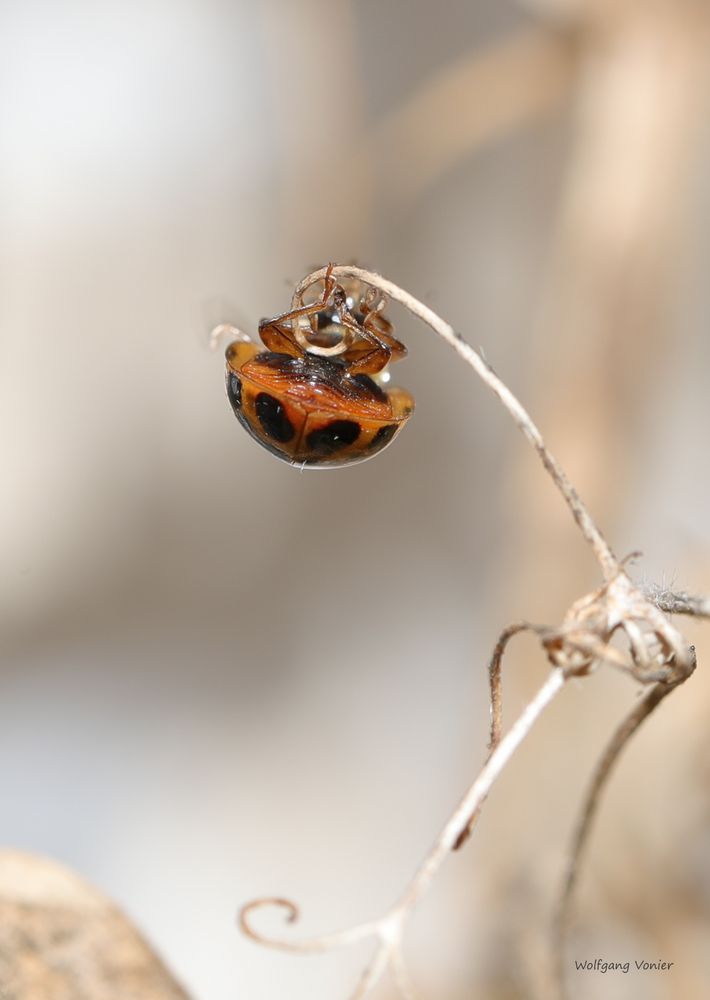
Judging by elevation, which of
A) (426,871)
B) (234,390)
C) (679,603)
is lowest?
(426,871)

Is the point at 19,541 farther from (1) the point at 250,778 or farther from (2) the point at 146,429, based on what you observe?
(1) the point at 250,778

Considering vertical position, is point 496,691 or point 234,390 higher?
point 234,390

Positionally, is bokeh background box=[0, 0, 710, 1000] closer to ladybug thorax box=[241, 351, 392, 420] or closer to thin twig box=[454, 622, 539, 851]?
ladybug thorax box=[241, 351, 392, 420]

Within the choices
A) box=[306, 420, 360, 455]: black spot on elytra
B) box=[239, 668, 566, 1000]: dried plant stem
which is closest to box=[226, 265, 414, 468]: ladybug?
box=[306, 420, 360, 455]: black spot on elytra

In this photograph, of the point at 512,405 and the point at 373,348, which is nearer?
the point at 512,405

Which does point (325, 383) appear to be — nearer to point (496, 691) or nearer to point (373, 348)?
point (373, 348)

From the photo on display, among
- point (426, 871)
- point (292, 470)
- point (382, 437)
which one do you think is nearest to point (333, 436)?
point (382, 437)

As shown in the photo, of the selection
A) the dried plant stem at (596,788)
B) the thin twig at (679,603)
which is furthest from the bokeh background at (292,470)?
the thin twig at (679,603)
